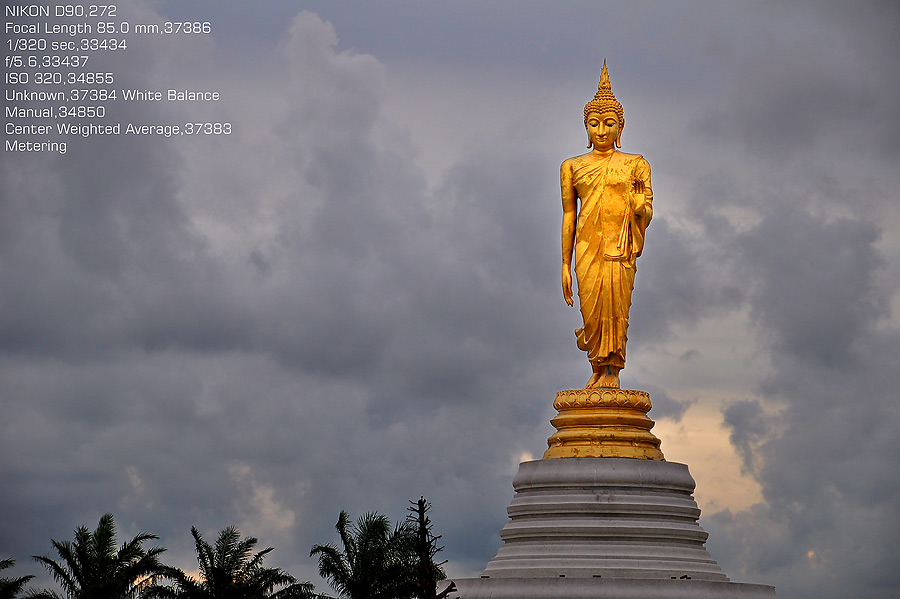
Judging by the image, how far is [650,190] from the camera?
108ft

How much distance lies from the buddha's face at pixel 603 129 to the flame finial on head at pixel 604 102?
11 centimetres

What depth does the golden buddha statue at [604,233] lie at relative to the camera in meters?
32.5

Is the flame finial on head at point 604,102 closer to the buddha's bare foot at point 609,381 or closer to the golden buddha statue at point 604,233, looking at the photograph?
the golden buddha statue at point 604,233

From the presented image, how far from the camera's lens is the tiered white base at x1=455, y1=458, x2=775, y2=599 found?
2869 centimetres

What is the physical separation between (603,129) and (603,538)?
9.36 m

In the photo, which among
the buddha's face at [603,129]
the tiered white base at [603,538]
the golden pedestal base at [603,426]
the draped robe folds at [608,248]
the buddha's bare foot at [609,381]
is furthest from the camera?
the buddha's face at [603,129]

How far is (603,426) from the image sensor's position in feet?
104

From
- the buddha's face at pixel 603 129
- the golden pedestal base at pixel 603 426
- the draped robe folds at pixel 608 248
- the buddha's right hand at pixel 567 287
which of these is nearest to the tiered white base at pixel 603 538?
the golden pedestal base at pixel 603 426

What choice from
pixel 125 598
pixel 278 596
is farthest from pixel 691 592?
pixel 125 598

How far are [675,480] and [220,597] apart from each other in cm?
1163

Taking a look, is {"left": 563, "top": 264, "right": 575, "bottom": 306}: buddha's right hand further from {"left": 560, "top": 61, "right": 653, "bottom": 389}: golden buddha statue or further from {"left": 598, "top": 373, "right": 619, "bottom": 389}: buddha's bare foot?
{"left": 598, "top": 373, "right": 619, "bottom": 389}: buddha's bare foot

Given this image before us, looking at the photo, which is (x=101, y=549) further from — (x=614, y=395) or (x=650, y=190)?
(x=650, y=190)

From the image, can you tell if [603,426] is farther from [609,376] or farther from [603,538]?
[603,538]

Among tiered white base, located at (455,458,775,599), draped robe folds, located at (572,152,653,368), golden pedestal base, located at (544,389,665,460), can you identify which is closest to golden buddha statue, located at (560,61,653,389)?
draped robe folds, located at (572,152,653,368)
